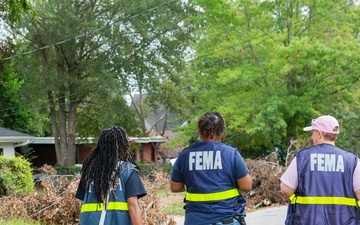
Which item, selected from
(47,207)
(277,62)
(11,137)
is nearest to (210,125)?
(47,207)

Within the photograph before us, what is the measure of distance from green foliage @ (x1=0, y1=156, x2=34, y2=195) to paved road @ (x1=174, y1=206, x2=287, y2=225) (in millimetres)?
3763

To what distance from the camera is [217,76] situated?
1118 inches

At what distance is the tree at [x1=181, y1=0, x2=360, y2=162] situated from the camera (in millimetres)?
25062

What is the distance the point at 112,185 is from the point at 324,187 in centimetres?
179

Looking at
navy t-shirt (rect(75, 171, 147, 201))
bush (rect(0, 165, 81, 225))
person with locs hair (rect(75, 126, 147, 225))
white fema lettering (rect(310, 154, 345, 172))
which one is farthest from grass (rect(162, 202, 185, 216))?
navy t-shirt (rect(75, 171, 147, 201))

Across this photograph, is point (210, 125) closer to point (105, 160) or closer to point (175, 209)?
point (105, 160)

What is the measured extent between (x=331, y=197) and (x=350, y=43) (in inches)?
840

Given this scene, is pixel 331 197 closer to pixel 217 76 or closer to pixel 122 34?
pixel 217 76

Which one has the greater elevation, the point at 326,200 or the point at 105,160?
the point at 105,160

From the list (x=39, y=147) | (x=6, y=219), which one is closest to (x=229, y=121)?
(x=6, y=219)

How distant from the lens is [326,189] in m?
5.17

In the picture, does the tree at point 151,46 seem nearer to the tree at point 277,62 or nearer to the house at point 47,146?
the house at point 47,146

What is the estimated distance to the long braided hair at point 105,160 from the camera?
474cm

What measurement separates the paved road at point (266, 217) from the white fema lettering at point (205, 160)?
836 centimetres
